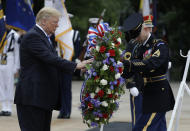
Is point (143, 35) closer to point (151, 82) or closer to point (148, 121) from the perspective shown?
point (151, 82)

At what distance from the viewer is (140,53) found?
18.7 ft

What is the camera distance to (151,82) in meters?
5.60

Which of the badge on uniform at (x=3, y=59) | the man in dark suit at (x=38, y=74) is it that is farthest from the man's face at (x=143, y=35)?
the badge on uniform at (x=3, y=59)

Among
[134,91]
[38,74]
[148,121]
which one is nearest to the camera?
[38,74]

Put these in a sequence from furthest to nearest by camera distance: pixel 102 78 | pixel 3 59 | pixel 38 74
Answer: pixel 3 59 → pixel 102 78 → pixel 38 74

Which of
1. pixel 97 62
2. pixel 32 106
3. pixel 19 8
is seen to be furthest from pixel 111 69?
pixel 19 8

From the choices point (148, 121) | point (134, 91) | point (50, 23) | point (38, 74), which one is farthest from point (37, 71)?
point (148, 121)

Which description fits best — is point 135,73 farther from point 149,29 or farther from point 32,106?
point 32,106

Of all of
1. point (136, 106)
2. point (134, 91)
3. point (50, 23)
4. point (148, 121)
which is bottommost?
point (148, 121)

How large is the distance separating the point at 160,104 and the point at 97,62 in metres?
0.96

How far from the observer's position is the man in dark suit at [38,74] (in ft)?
16.1

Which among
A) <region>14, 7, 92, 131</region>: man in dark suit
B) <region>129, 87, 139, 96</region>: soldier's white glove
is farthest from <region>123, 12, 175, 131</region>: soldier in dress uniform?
<region>14, 7, 92, 131</region>: man in dark suit

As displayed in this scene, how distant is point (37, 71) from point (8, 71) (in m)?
5.40

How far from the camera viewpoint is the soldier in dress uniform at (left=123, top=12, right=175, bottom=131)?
548 centimetres
